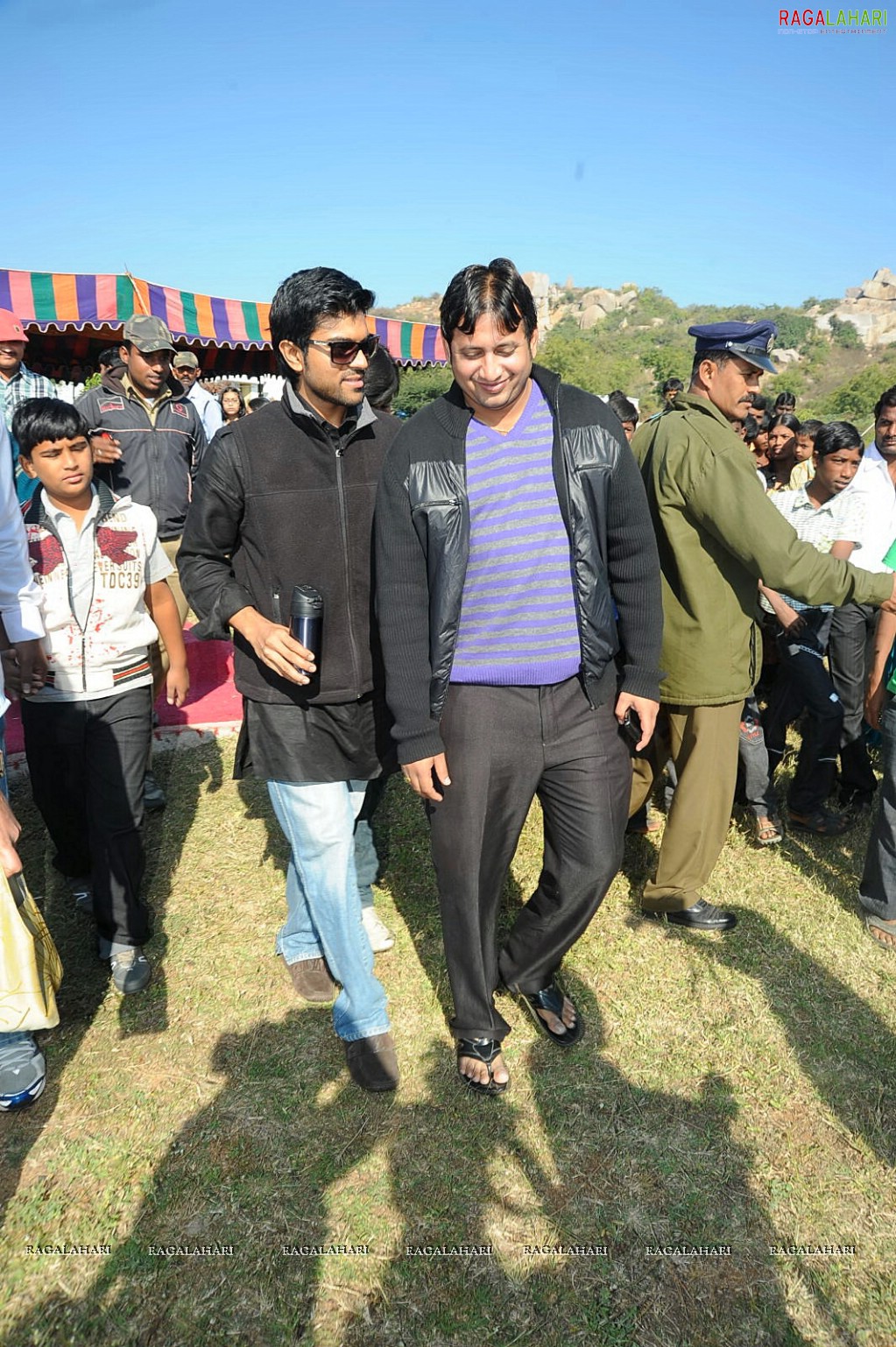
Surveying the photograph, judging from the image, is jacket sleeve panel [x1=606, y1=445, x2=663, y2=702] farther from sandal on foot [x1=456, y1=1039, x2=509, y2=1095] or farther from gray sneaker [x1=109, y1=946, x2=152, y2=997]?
gray sneaker [x1=109, y1=946, x2=152, y2=997]

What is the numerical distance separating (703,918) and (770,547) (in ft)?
5.09

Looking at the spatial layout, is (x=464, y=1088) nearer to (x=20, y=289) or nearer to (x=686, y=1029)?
(x=686, y=1029)

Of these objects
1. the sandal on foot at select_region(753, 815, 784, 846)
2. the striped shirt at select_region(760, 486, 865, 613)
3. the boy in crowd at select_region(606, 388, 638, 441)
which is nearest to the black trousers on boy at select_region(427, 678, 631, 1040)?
the sandal on foot at select_region(753, 815, 784, 846)

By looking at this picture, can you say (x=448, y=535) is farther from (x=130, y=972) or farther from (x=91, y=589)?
(x=130, y=972)

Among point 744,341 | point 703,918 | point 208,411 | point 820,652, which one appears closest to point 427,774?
point 703,918

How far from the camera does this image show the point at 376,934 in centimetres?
320

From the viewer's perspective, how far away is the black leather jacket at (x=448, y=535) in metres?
2.12

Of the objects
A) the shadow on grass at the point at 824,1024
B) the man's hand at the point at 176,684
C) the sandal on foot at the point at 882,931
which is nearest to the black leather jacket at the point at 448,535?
the man's hand at the point at 176,684

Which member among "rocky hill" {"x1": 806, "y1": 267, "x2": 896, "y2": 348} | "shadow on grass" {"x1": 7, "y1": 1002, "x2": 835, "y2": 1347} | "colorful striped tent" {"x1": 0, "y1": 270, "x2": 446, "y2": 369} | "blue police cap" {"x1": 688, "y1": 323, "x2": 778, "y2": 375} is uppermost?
"rocky hill" {"x1": 806, "y1": 267, "x2": 896, "y2": 348}

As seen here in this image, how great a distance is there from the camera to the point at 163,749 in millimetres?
4957

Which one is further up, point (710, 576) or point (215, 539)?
point (215, 539)

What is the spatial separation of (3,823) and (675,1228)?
6.36 feet

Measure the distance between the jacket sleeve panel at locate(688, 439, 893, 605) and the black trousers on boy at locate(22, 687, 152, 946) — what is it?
2161 millimetres

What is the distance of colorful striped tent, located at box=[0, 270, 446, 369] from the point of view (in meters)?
11.3
